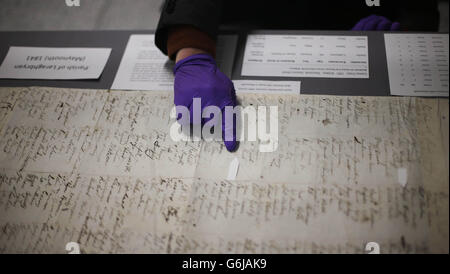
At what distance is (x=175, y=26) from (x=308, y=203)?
Result: 0.58 m

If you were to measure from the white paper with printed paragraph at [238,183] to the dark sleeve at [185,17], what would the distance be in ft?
0.68

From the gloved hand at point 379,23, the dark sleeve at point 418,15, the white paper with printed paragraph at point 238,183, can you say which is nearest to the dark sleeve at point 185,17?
the white paper with printed paragraph at point 238,183

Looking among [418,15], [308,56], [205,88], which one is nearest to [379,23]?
[418,15]

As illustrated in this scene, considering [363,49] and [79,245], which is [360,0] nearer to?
[363,49]

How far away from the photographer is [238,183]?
746 millimetres

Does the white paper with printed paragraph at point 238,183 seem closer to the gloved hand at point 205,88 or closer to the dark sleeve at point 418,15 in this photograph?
the gloved hand at point 205,88

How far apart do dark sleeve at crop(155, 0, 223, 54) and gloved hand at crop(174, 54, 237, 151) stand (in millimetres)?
102

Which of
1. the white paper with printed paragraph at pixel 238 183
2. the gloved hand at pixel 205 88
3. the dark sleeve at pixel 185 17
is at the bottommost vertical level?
the white paper with printed paragraph at pixel 238 183

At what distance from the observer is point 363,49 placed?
0.92 m

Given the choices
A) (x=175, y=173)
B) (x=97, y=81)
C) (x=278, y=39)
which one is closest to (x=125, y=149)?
(x=175, y=173)

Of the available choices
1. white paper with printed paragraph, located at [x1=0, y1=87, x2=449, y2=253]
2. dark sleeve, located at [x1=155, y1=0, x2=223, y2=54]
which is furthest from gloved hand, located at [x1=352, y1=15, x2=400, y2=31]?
dark sleeve, located at [x1=155, y1=0, x2=223, y2=54]

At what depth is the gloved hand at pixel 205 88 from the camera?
829 millimetres
